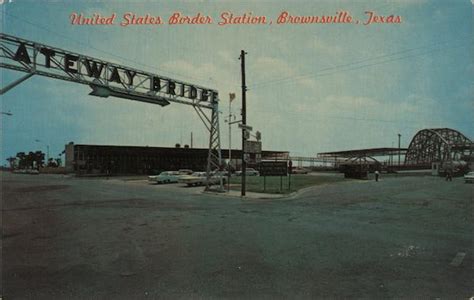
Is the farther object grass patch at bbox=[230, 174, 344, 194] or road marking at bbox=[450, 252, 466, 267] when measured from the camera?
grass patch at bbox=[230, 174, 344, 194]

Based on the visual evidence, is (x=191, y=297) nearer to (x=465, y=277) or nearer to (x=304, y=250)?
(x=304, y=250)

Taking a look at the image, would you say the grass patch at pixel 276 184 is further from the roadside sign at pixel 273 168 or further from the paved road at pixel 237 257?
the paved road at pixel 237 257

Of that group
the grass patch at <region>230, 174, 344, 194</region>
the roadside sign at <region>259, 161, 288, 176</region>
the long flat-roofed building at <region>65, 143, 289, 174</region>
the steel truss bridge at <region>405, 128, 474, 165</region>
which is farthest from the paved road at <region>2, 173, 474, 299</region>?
the steel truss bridge at <region>405, 128, 474, 165</region>

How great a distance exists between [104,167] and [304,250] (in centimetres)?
6816

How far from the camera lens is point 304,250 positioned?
7.57 metres

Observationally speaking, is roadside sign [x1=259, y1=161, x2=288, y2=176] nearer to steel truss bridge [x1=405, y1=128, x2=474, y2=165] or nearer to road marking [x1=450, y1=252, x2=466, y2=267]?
road marking [x1=450, y1=252, x2=466, y2=267]

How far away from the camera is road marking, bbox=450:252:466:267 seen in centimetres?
648

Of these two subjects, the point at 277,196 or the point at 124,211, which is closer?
the point at 124,211

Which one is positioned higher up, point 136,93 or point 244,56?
point 244,56

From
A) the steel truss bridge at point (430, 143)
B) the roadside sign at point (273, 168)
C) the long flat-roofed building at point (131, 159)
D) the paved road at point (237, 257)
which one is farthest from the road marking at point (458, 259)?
the steel truss bridge at point (430, 143)

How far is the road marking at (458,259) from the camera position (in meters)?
6.48

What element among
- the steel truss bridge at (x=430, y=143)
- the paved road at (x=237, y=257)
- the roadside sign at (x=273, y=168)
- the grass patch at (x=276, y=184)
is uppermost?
the steel truss bridge at (x=430, y=143)

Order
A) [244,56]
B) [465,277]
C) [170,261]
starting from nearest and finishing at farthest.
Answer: [465,277] < [170,261] < [244,56]

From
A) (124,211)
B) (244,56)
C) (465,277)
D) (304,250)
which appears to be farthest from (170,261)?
(244,56)
